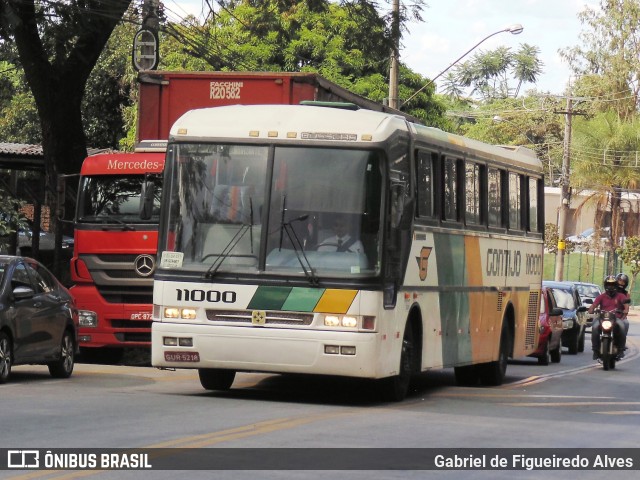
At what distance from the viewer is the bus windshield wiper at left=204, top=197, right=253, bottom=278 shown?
14.8 m

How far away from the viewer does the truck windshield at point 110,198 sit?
20422 mm

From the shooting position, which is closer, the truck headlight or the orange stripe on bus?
the orange stripe on bus

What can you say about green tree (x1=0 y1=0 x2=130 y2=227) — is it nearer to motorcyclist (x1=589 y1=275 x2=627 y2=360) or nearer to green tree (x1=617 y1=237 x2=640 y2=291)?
motorcyclist (x1=589 y1=275 x2=627 y2=360)

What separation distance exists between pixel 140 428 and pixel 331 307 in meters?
3.23

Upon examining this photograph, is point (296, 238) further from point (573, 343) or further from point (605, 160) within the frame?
point (605, 160)

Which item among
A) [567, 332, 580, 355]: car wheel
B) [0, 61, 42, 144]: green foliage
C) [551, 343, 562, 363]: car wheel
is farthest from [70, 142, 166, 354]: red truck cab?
[0, 61, 42, 144]: green foliage

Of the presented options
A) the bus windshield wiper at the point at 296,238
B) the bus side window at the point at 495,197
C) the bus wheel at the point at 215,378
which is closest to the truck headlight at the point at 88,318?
the bus wheel at the point at 215,378

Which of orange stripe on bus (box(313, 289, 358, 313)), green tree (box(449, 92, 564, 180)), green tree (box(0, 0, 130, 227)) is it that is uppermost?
green tree (box(449, 92, 564, 180))

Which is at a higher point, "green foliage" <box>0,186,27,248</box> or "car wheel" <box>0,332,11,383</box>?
"green foliage" <box>0,186,27,248</box>

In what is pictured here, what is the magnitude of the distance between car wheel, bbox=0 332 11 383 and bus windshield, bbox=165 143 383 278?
2613 millimetres

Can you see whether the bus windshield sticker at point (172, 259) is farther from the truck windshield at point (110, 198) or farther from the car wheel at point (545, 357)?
the car wheel at point (545, 357)

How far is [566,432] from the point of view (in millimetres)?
13250

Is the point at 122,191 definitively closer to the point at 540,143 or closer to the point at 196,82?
the point at 196,82

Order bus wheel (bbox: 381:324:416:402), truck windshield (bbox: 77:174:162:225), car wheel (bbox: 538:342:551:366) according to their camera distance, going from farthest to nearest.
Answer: car wheel (bbox: 538:342:551:366)
truck windshield (bbox: 77:174:162:225)
bus wheel (bbox: 381:324:416:402)
